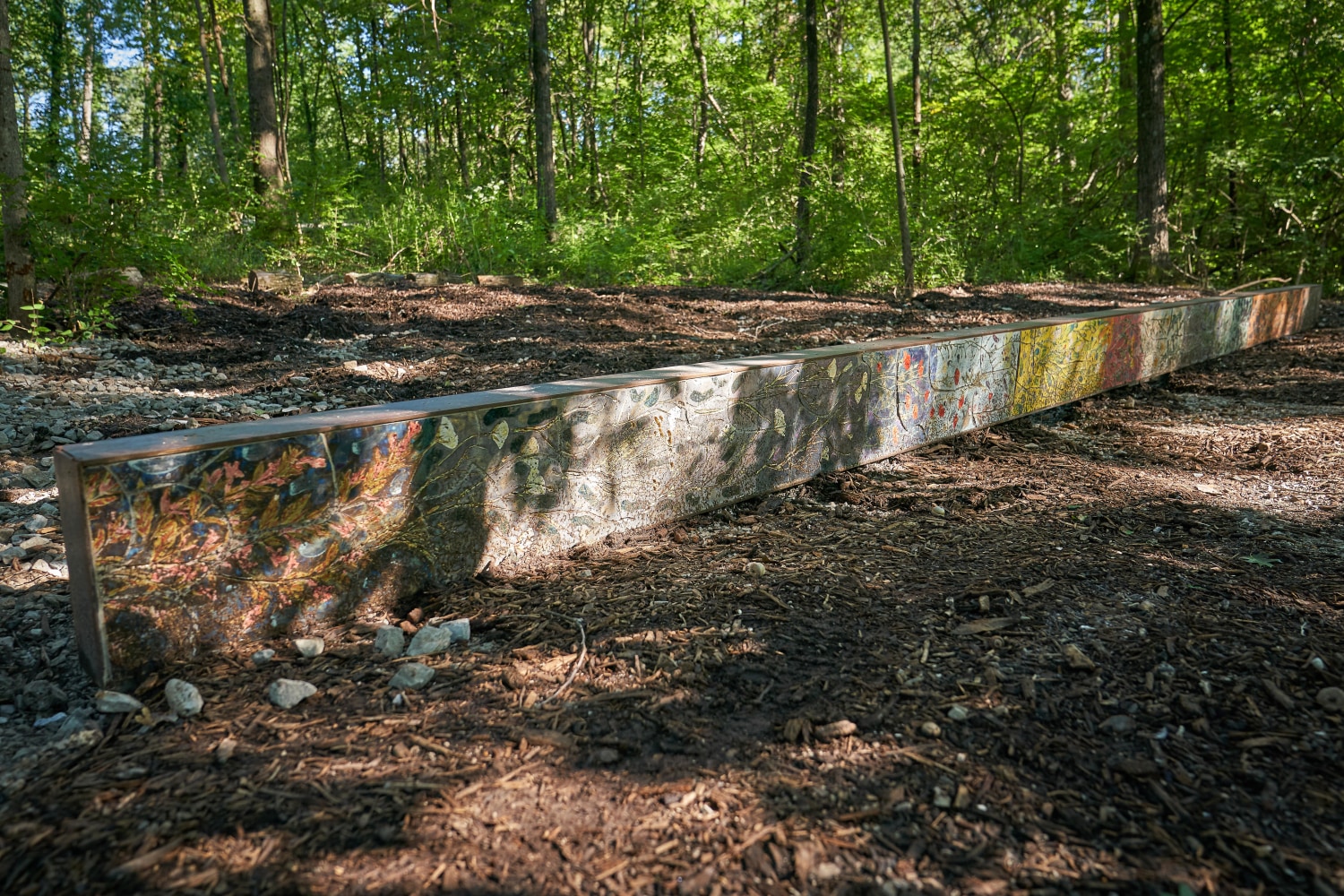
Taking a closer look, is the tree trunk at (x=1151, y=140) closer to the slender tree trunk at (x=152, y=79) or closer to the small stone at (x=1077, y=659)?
the small stone at (x=1077, y=659)

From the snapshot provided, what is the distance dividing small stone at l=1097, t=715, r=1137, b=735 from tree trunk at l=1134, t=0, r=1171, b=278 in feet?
37.9

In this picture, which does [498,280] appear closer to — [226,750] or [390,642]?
[390,642]

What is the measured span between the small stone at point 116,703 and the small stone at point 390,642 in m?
0.62

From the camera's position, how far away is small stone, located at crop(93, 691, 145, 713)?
214 centimetres

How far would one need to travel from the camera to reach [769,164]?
15.4 meters

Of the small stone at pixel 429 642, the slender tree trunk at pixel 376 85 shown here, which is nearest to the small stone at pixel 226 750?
the small stone at pixel 429 642

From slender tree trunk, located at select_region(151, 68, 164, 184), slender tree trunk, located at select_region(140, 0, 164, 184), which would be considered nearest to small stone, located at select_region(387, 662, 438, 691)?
slender tree trunk, located at select_region(140, 0, 164, 184)

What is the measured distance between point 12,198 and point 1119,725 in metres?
7.32

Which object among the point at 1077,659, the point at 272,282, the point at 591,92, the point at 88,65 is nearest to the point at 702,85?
the point at 591,92

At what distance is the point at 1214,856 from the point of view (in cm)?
169

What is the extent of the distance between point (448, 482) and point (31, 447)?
2904 millimetres

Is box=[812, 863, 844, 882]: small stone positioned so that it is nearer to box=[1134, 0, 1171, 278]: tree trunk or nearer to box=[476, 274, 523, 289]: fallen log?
box=[476, 274, 523, 289]: fallen log

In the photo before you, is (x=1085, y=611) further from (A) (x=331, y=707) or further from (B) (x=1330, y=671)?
(A) (x=331, y=707)

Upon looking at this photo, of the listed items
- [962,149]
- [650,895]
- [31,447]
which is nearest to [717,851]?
[650,895]
